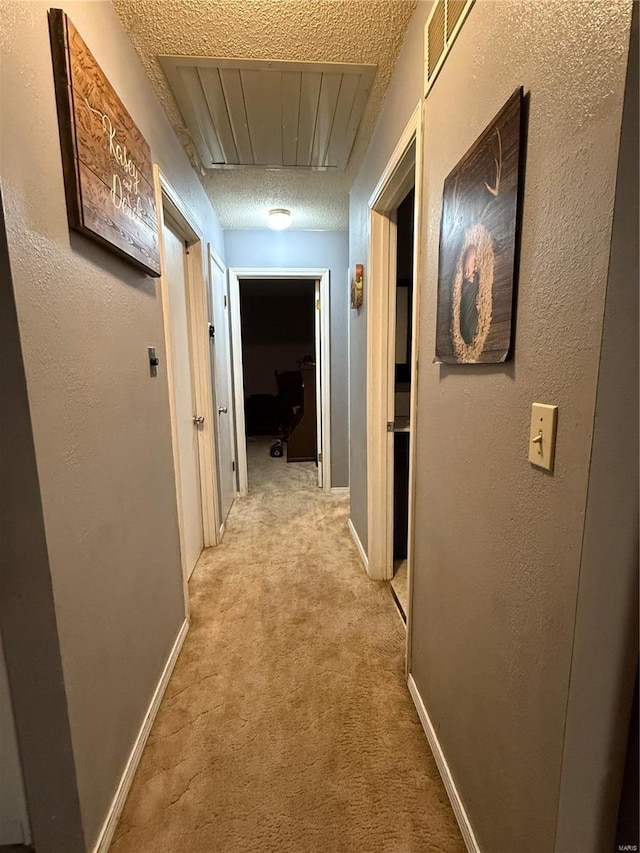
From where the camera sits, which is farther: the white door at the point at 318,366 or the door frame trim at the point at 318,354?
the white door at the point at 318,366

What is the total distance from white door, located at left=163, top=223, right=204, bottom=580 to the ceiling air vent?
54.0 inches

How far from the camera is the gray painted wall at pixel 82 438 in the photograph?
0.81 meters

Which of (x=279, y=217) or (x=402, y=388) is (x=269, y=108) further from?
(x=402, y=388)

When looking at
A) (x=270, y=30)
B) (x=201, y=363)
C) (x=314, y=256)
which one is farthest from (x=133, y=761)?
(x=314, y=256)

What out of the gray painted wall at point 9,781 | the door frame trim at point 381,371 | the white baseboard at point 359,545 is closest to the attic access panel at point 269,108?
the door frame trim at point 381,371

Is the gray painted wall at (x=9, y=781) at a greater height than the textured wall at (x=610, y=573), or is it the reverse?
the textured wall at (x=610, y=573)

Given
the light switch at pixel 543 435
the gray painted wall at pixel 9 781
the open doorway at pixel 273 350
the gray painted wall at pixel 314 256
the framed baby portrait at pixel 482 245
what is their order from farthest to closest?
1. the open doorway at pixel 273 350
2. the gray painted wall at pixel 314 256
3. the gray painted wall at pixel 9 781
4. the framed baby portrait at pixel 482 245
5. the light switch at pixel 543 435

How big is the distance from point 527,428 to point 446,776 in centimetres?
112

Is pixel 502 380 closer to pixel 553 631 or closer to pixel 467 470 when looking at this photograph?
pixel 467 470

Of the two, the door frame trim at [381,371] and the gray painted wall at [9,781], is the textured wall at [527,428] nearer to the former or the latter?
the door frame trim at [381,371]

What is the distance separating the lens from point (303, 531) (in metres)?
2.91

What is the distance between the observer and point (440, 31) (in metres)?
1.08

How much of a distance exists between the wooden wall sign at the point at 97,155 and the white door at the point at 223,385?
1.37 meters

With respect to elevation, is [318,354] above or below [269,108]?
below
